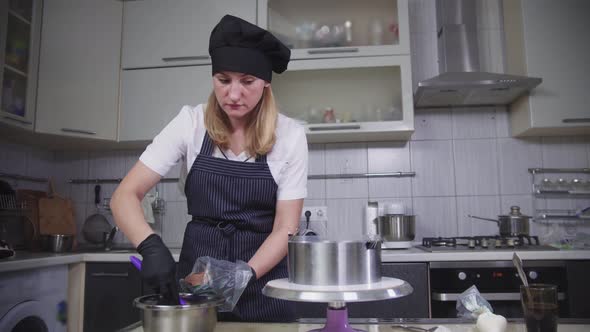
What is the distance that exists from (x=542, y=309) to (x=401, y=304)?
112 centimetres

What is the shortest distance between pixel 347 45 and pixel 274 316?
62.3 inches

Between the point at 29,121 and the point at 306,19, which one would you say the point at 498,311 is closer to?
the point at 306,19

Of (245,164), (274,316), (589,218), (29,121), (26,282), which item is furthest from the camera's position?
(589,218)

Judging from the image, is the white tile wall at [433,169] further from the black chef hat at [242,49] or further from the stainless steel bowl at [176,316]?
the stainless steel bowl at [176,316]

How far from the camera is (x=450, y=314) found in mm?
1795

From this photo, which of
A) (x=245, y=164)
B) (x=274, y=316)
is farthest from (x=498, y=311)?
(x=245, y=164)

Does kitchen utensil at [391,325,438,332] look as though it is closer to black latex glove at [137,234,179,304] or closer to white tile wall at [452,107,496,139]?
black latex glove at [137,234,179,304]

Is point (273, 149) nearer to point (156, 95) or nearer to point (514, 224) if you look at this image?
point (156, 95)

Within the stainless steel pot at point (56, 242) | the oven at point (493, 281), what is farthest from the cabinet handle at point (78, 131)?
the oven at point (493, 281)

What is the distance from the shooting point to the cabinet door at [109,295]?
6.46 ft

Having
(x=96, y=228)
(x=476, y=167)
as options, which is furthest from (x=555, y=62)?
(x=96, y=228)

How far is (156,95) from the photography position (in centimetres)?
229

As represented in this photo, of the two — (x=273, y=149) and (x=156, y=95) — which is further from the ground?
(x=156, y=95)

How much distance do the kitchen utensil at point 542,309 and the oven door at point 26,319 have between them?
1.71m
